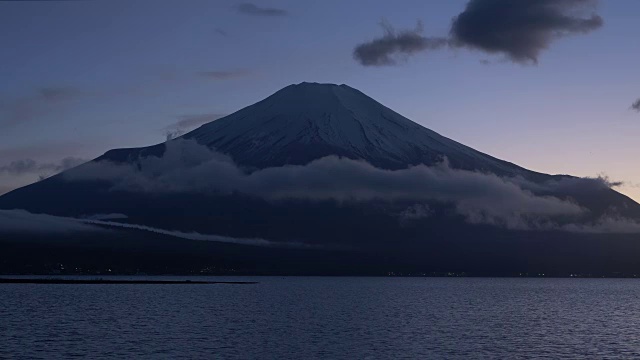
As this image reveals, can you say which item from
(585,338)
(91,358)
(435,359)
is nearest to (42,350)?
(91,358)

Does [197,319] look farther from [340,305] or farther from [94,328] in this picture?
[340,305]

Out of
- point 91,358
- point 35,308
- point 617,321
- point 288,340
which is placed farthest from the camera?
point 35,308

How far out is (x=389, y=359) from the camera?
7556 cm

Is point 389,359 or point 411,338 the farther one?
point 411,338

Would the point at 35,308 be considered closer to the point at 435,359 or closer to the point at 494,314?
the point at 494,314

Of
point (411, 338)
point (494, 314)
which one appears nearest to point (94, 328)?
point (411, 338)

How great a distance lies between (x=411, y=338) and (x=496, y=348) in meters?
11.7

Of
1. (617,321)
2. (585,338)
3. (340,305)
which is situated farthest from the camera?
(340,305)

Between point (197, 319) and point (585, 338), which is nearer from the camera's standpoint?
point (585, 338)

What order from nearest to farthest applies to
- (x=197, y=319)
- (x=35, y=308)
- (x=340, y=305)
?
(x=197, y=319)
(x=35, y=308)
(x=340, y=305)

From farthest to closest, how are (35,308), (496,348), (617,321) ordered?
(35,308) → (617,321) → (496,348)

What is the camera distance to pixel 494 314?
141 metres

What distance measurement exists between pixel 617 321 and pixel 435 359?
61.1 metres

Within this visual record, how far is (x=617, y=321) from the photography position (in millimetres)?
127688
